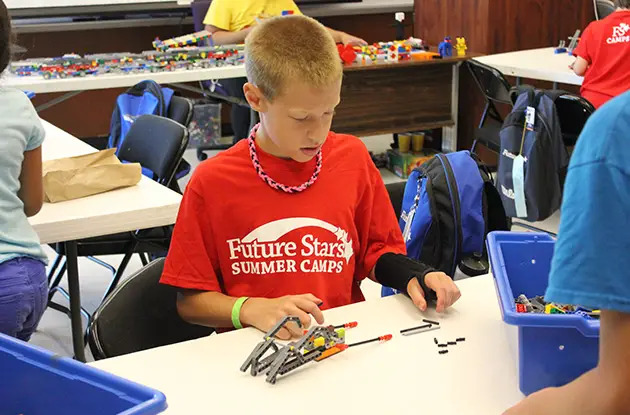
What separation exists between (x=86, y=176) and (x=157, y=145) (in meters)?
0.70

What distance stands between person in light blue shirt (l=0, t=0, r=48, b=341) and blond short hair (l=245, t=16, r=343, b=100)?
62cm

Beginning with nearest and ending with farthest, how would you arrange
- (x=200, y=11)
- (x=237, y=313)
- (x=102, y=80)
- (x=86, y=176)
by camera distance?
(x=237, y=313) → (x=86, y=176) → (x=102, y=80) → (x=200, y=11)

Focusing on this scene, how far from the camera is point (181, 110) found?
359cm

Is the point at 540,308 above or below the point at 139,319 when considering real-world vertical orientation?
above

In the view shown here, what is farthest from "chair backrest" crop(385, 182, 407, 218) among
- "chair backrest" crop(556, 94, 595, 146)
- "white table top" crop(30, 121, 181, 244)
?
"chair backrest" crop(556, 94, 595, 146)

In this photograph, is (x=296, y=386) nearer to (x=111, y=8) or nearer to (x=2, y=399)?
(x=2, y=399)

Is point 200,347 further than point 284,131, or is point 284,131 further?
point 284,131

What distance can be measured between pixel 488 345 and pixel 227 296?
0.51m

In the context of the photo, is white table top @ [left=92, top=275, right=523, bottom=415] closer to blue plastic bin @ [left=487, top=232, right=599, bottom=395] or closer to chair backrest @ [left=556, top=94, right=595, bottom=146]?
blue plastic bin @ [left=487, top=232, right=599, bottom=395]

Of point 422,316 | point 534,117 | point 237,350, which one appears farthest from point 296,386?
point 534,117

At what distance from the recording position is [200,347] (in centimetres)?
134

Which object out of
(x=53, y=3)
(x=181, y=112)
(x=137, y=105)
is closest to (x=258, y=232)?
(x=181, y=112)

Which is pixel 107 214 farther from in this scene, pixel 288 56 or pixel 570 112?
pixel 570 112

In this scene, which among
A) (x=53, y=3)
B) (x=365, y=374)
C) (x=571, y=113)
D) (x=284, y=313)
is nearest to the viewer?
(x=365, y=374)
